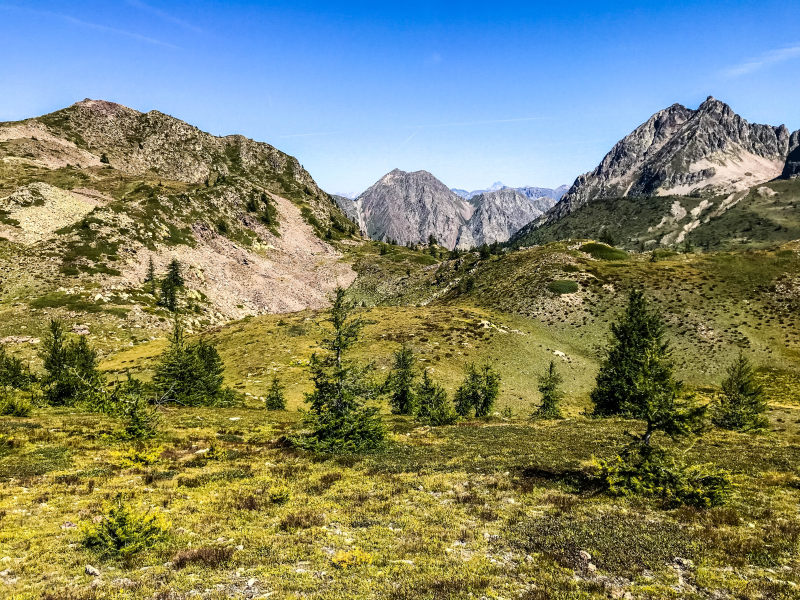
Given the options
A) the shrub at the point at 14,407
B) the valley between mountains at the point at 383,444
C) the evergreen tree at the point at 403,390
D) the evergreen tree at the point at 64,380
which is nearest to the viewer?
the valley between mountains at the point at 383,444

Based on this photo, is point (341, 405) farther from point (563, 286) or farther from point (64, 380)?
point (563, 286)

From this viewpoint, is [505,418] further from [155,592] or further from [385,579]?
[155,592]

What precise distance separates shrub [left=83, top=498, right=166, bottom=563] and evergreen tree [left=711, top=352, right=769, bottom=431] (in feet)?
139

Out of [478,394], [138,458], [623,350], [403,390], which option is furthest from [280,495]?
[623,350]

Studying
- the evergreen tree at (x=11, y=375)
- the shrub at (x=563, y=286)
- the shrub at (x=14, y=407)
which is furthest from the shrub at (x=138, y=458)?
the shrub at (x=563, y=286)

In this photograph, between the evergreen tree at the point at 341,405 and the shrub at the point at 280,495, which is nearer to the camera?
the shrub at the point at 280,495

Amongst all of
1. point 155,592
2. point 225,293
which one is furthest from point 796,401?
point 225,293

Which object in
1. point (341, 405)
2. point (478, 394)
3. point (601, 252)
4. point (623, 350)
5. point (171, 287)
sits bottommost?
A: point (478, 394)

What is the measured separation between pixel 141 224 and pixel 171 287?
31987 millimetres

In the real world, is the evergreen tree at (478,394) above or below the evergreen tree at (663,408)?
below

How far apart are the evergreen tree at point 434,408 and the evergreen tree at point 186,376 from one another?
23689mm

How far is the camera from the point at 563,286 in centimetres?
9150

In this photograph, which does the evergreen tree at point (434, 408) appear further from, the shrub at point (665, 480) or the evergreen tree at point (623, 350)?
the shrub at point (665, 480)

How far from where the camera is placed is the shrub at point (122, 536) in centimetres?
1202
